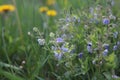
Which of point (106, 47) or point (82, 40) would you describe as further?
point (82, 40)

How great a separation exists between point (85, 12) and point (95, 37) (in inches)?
15.9

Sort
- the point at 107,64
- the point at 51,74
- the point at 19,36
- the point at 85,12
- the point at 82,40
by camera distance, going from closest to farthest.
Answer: the point at 107,64, the point at 82,40, the point at 51,74, the point at 85,12, the point at 19,36

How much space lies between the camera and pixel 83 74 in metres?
1.62

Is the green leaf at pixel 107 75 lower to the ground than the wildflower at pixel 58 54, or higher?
lower

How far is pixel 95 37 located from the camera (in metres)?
1.62

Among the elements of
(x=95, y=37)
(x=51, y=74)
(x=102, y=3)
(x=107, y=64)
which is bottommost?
(x=51, y=74)

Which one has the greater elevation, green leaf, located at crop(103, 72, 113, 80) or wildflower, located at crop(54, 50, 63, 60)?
wildflower, located at crop(54, 50, 63, 60)

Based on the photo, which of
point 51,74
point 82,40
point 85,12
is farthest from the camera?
point 85,12

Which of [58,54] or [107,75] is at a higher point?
[58,54]

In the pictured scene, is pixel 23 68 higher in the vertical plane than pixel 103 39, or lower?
lower

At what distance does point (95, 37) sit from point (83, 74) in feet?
0.63

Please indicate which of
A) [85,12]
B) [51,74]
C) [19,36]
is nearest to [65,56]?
[51,74]

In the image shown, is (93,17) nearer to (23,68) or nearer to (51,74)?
(51,74)

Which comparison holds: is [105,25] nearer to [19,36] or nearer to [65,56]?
[65,56]
